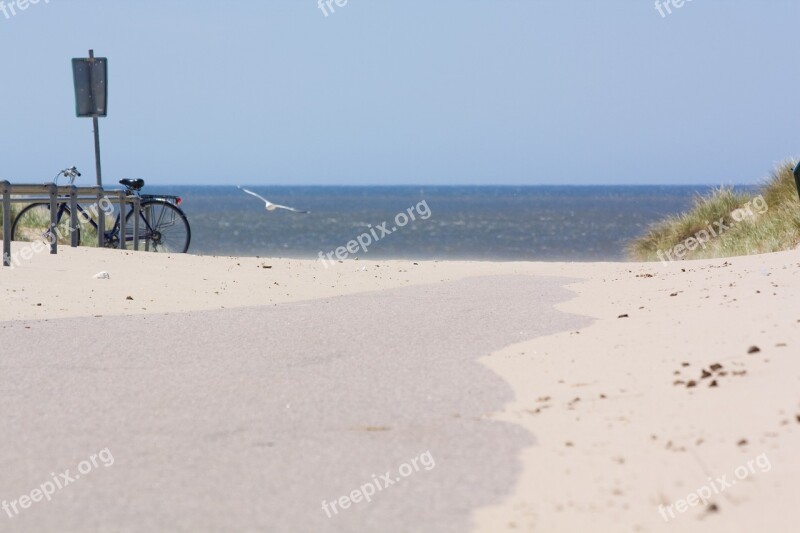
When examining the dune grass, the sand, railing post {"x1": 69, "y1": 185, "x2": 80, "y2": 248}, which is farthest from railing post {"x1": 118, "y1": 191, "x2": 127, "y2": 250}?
the dune grass

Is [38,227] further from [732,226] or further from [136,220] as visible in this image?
[732,226]

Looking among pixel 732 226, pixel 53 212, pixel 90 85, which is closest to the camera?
pixel 53 212

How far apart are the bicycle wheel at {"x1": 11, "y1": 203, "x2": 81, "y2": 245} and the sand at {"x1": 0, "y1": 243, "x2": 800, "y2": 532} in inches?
235

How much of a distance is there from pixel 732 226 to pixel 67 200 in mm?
12437

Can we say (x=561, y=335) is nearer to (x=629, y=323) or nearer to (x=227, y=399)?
(x=629, y=323)

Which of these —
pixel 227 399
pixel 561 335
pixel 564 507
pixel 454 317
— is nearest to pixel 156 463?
pixel 227 399

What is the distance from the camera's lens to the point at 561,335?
9.08 m

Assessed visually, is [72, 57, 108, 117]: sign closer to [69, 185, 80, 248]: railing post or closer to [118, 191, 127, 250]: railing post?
[118, 191, 127, 250]: railing post

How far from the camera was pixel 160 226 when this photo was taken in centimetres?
1981

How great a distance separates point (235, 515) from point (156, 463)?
3.27ft

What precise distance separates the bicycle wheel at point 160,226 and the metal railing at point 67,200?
455 millimetres

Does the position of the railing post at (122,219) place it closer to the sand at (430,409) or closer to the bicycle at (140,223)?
the bicycle at (140,223)

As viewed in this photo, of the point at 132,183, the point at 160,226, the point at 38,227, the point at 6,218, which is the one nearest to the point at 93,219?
the point at 132,183

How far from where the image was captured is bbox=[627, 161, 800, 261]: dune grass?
1795 centimetres
